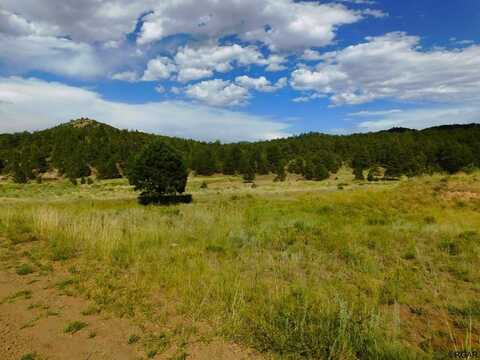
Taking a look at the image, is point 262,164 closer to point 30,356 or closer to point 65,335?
point 65,335

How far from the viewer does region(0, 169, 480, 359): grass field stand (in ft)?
12.3

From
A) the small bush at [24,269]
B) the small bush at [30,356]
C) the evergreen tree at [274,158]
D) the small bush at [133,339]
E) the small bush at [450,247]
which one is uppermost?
the evergreen tree at [274,158]

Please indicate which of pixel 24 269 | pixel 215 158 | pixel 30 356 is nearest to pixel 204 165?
pixel 215 158

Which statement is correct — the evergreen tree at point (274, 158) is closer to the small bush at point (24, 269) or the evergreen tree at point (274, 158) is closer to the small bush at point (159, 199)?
the small bush at point (159, 199)

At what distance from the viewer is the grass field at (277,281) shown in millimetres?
3740

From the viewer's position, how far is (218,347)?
365 cm

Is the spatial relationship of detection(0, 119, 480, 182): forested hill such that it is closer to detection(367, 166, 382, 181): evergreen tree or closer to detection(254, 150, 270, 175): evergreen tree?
detection(254, 150, 270, 175): evergreen tree

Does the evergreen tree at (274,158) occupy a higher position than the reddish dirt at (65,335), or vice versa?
the evergreen tree at (274,158)

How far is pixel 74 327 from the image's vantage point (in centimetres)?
395

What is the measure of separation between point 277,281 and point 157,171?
2744cm

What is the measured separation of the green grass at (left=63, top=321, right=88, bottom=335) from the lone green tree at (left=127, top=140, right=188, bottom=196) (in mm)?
27834

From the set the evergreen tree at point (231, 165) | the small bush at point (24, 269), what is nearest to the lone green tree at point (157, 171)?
the small bush at point (24, 269)

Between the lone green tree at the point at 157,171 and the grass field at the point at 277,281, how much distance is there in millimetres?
21105

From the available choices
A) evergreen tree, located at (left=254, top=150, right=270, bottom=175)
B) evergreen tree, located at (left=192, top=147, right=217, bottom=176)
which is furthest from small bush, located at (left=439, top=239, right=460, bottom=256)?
evergreen tree, located at (left=192, top=147, right=217, bottom=176)
